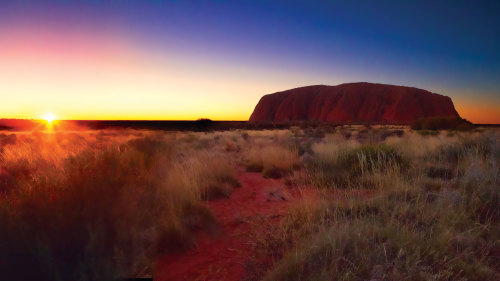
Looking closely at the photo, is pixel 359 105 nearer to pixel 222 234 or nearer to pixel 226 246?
pixel 222 234

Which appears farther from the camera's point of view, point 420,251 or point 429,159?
point 429,159

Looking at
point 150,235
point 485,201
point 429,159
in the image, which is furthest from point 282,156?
point 150,235

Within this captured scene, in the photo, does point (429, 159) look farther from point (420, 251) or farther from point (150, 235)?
point (150, 235)

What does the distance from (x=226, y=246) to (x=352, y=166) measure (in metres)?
5.03

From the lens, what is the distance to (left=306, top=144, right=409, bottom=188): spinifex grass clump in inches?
288

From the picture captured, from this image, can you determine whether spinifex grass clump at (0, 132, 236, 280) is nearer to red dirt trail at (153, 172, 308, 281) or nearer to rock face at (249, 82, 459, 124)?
red dirt trail at (153, 172, 308, 281)

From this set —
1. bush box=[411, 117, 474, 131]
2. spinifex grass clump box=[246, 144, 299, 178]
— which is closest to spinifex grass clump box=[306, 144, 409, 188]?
spinifex grass clump box=[246, 144, 299, 178]

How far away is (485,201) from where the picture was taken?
4.92 meters

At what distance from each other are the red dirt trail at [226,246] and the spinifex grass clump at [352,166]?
1431 mm

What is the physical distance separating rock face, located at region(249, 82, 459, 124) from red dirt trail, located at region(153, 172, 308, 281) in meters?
72.8

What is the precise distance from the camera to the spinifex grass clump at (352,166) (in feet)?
24.0

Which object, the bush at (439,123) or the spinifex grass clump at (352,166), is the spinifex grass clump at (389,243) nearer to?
the spinifex grass clump at (352,166)

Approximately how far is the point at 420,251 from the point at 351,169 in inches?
207

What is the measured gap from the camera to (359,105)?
8262 cm
